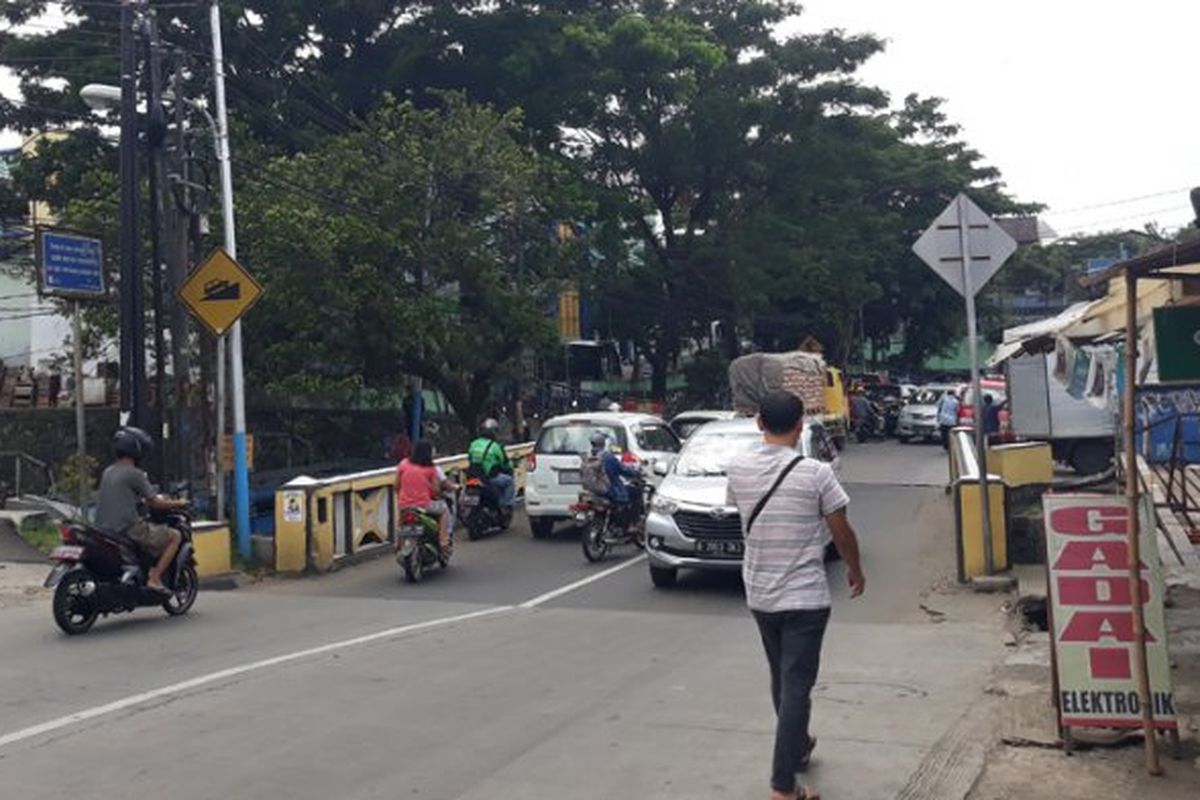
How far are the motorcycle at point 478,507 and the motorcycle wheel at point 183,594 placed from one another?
6010 mm

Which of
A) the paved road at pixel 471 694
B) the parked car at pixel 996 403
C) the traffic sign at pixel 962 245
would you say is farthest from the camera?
the parked car at pixel 996 403

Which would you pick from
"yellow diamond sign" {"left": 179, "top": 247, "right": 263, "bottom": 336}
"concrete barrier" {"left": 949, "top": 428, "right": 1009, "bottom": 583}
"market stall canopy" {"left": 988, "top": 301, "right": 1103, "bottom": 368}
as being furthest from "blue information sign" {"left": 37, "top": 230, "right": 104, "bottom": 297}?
"market stall canopy" {"left": 988, "top": 301, "right": 1103, "bottom": 368}

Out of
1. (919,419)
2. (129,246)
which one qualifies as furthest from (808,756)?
(919,419)

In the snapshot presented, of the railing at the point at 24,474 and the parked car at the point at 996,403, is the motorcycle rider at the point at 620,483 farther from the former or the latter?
the railing at the point at 24,474

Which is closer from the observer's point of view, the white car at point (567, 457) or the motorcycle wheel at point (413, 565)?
the motorcycle wheel at point (413, 565)

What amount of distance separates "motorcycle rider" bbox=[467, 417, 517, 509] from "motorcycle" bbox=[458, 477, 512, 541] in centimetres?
9

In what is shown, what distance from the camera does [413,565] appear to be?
13445 millimetres

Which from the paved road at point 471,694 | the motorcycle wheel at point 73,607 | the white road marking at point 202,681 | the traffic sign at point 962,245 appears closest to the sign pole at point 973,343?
the traffic sign at point 962,245

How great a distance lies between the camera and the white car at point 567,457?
16.9 m

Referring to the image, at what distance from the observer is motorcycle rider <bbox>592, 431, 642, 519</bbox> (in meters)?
14.9

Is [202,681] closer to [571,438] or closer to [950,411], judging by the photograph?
[571,438]

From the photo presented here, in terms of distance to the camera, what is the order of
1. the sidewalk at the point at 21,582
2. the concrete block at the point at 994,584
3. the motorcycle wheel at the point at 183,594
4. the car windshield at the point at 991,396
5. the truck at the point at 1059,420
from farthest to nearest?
the car windshield at the point at 991,396 → the truck at the point at 1059,420 → the sidewalk at the point at 21,582 → the concrete block at the point at 994,584 → the motorcycle wheel at the point at 183,594

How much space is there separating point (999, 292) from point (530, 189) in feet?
130

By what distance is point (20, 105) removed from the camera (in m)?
27.5
